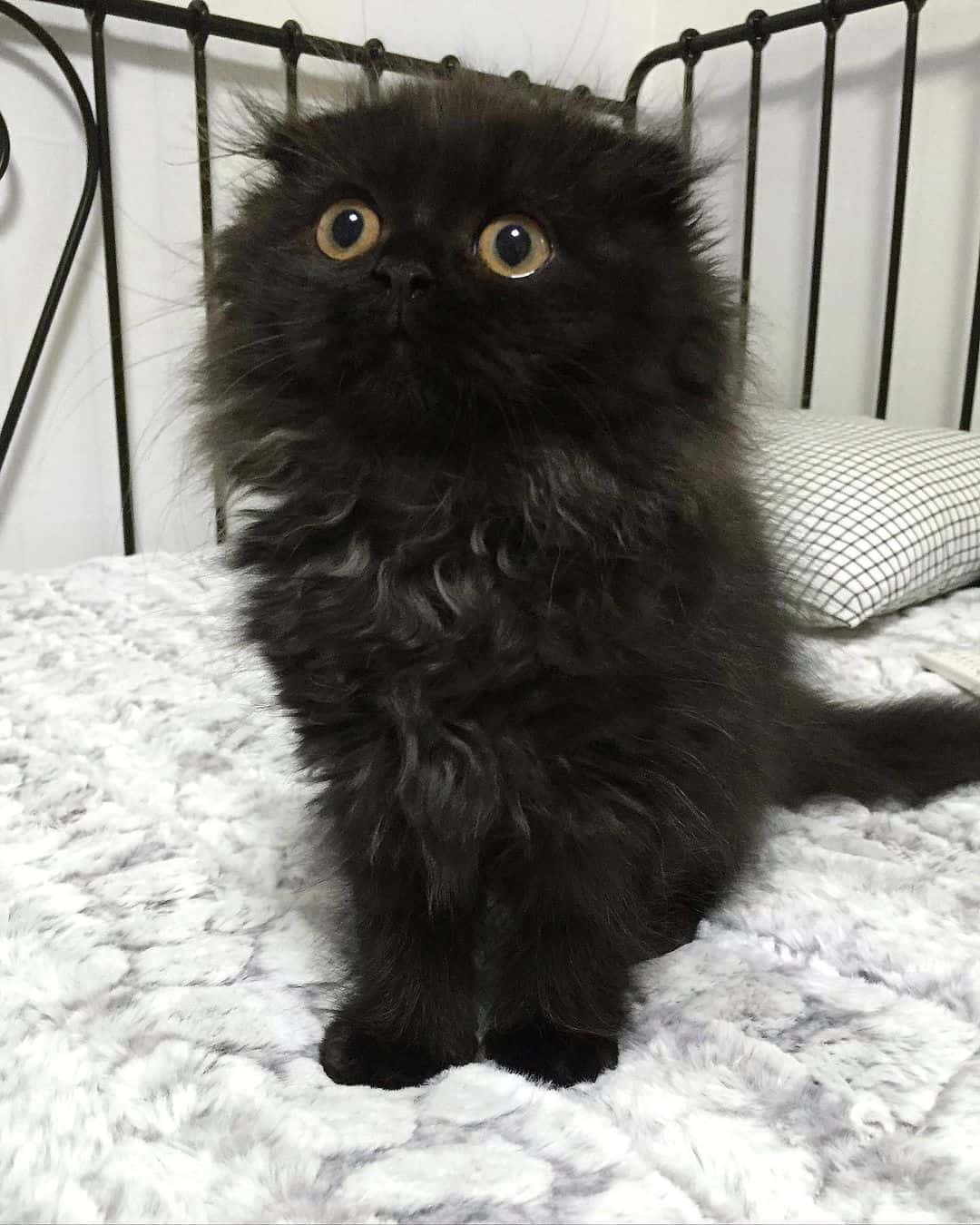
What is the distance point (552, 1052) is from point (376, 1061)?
0.11 m

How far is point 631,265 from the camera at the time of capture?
565 mm

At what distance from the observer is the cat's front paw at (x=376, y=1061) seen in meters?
0.61

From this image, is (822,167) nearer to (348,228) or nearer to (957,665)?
(957,665)

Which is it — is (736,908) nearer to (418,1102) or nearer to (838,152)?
(418,1102)

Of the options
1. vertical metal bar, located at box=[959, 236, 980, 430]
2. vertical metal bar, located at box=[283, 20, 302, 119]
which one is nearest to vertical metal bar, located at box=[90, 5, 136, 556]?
vertical metal bar, located at box=[283, 20, 302, 119]

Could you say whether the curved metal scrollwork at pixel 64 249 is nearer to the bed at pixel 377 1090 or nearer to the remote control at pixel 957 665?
the bed at pixel 377 1090

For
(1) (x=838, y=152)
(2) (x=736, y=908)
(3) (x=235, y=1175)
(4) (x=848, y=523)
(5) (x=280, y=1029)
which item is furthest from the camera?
(1) (x=838, y=152)

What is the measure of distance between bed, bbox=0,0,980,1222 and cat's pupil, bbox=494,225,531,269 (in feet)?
1.07

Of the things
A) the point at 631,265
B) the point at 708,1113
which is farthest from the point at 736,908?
the point at 631,265

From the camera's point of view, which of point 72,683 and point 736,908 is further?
point 72,683

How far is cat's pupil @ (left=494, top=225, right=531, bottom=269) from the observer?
546mm

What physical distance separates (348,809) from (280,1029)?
157 mm

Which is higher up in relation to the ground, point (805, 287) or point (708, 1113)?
point (805, 287)

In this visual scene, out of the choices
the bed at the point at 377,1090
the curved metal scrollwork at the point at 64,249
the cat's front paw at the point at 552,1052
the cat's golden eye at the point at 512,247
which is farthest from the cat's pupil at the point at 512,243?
the curved metal scrollwork at the point at 64,249
